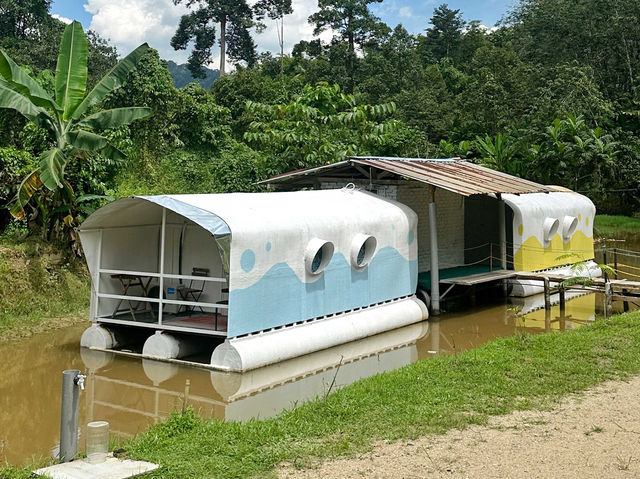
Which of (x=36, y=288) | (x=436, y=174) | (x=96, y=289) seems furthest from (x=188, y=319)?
(x=436, y=174)

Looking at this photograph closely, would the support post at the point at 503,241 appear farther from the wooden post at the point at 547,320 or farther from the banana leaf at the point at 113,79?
the banana leaf at the point at 113,79

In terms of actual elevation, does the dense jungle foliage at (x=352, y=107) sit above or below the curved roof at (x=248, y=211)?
above

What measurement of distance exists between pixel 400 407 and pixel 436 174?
10.1 metres

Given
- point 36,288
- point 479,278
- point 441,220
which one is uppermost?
point 441,220

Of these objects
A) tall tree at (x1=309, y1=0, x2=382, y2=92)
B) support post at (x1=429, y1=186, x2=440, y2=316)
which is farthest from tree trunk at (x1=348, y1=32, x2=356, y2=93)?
support post at (x1=429, y1=186, x2=440, y2=316)

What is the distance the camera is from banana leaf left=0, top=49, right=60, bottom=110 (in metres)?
13.4

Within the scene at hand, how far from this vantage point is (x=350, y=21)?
4953 centimetres

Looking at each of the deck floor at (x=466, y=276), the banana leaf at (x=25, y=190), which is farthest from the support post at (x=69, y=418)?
the deck floor at (x=466, y=276)

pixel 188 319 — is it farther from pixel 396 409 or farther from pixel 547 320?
pixel 547 320

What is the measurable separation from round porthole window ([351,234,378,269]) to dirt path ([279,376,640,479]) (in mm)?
6904

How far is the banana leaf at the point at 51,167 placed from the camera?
1380cm

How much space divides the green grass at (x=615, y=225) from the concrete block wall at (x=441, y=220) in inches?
528

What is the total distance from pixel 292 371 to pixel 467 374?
3.39 metres

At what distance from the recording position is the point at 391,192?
18156 millimetres
